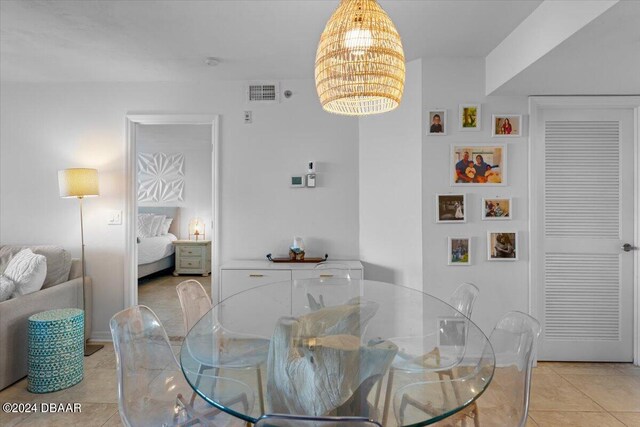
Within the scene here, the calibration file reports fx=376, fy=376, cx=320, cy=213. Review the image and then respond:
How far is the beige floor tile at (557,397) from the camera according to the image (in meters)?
2.43

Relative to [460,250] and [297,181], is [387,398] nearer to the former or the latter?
[460,250]

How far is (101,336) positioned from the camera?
361 centimetres

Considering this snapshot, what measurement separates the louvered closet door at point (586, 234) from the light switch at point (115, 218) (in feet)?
12.4

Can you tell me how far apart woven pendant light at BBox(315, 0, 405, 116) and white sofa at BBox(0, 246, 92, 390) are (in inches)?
108

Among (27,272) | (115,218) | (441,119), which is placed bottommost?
(27,272)

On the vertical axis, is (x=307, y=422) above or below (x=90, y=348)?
above

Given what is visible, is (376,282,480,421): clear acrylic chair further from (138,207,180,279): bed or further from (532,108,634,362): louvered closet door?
(138,207,180,279): bed

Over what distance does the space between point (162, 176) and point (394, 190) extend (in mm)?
5190

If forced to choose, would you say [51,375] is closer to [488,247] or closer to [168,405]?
[168,405]

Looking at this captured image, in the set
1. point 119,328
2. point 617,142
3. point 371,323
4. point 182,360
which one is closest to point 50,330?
point 119,328

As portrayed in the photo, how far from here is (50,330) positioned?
2619 millimetres

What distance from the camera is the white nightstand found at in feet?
21.4

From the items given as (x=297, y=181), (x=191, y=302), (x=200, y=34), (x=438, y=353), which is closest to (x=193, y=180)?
(x=297, y=181)

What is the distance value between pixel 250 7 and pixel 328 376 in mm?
2137
